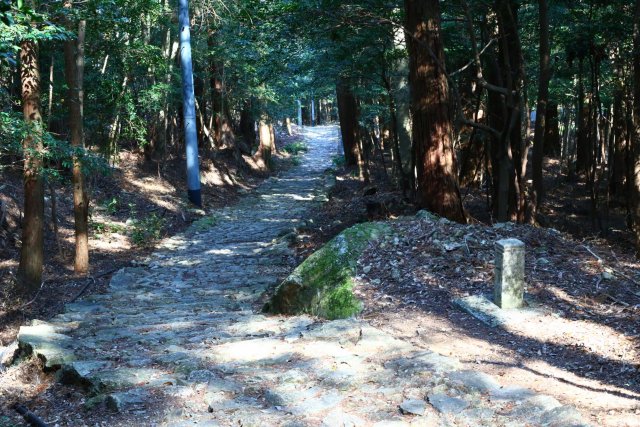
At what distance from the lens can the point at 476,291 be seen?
6.82 m

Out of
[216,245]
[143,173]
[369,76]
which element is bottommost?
[216,245]

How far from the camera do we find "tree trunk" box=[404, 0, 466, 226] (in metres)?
9.55

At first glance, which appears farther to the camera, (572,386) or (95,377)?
(95,377)

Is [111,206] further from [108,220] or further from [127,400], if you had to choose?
[127,400]

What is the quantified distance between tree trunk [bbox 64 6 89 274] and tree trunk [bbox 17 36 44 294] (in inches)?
33.9

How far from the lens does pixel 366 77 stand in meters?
16.8

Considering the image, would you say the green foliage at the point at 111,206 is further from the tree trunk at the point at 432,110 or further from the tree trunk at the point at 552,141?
the tree trunk at the point at 552,141

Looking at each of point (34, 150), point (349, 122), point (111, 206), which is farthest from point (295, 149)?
point (34, 150)

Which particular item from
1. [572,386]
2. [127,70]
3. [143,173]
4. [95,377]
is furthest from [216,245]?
[572,386]

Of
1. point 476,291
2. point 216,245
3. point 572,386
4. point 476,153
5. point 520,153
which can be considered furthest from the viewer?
point 476,153

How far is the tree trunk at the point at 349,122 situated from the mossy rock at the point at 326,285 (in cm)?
1803

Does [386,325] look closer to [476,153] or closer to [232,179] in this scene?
[476,153]

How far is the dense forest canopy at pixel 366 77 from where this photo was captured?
936 centimetres

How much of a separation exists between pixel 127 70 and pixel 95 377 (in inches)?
461
